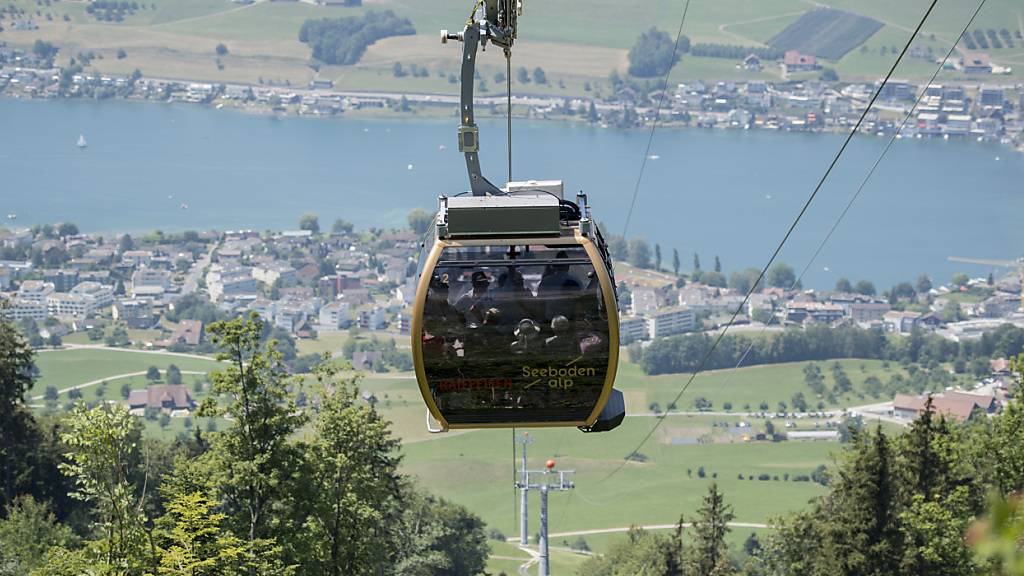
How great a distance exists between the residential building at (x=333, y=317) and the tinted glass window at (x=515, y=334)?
107 m

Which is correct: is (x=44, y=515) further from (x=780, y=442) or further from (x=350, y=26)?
(x=350, y=26)

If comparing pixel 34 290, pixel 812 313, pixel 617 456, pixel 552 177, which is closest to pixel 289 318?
pixel 34 290

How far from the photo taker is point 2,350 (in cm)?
2542

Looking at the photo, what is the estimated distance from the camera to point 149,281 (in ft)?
404

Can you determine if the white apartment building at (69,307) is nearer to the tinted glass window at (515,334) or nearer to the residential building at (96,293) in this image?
the residential building at (96,293)

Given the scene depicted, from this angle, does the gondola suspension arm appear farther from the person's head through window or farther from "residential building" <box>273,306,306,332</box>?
"residential building" <box>273,306,306,332</box>

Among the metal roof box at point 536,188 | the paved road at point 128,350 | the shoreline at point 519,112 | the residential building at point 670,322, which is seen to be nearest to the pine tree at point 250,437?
the metal roof box at point 536,188

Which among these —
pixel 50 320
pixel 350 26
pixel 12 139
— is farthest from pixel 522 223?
pixel 350 26

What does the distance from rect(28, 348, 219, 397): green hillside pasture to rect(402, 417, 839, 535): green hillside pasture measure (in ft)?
80.1

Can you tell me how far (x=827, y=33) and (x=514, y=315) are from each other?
7037 inches

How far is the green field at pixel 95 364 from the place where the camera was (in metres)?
93.8

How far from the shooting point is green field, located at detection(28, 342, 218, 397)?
308ft

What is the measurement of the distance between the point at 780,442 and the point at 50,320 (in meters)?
51.8

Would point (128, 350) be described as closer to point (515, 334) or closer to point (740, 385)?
point (740, 385)
